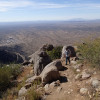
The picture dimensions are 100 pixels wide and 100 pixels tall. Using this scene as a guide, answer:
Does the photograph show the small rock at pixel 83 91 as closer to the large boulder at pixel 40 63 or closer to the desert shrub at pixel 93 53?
the desert shrub at pixel 93 53

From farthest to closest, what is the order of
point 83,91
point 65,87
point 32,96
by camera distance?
1. point 65,87
2. point 83,91
3. point 32,96

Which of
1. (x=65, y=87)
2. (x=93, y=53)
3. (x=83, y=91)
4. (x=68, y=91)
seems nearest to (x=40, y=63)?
(x=93, y=53)

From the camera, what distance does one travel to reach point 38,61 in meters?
11.2

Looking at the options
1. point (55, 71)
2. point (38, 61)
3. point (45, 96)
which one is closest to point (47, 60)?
point (38, 61)

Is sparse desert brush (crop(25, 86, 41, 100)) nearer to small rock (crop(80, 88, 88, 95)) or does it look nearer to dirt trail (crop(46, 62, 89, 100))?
dirt trail (crop(46, 62, 89, 100))

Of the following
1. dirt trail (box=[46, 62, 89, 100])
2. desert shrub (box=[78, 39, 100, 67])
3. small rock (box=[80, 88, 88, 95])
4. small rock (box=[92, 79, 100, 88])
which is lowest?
dirt trail (box=[46, 62, 89, 100])

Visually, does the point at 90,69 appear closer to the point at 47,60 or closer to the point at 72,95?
the point at 72,95

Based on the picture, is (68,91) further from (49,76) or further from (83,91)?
(49,76)

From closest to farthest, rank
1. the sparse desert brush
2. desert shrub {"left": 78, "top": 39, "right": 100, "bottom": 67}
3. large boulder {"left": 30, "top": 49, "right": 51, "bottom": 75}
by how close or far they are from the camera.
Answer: the sparse desert brush → desert shrub {"left": 78, "top": 39, "right": 100, "bottom": 67} → large boulder {"left": 30, "top": 49, "right": 51, "bottom": 75}

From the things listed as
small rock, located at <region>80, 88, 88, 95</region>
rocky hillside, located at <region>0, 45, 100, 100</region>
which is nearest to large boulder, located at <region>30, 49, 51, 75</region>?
rocky hillside, located at <region>0, 45, 100, 100</region>

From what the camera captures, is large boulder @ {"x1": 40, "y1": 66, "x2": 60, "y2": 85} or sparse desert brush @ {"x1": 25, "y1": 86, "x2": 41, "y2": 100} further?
large boulder @ {"x1": 40, "y1": 66, "x2": 60, "y2": 85}

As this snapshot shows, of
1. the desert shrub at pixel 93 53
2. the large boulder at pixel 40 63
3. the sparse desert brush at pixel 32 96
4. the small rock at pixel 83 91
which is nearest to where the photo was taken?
the sparse desert brush at pixel 32 96

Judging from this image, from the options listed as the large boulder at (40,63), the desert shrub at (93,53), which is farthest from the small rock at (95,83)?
the large boulder at (40,63)

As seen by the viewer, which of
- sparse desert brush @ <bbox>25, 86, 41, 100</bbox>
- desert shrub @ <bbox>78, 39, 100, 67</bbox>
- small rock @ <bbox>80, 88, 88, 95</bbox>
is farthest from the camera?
desert shrub @ <bbox>78, 39, 100, 67</bbox>
